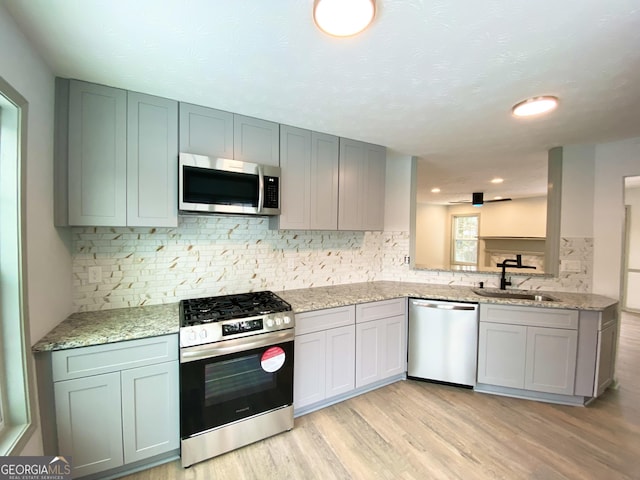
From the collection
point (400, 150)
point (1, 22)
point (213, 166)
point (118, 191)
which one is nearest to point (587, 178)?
point (400, 150)

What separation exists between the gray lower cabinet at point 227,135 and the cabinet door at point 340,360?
5.14ft

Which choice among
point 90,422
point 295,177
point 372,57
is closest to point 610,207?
point 372,57

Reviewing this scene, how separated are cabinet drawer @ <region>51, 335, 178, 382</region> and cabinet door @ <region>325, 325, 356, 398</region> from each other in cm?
118

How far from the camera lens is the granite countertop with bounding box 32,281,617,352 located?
1.48 meters

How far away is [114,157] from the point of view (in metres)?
1.74

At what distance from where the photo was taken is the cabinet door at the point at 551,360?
229cm

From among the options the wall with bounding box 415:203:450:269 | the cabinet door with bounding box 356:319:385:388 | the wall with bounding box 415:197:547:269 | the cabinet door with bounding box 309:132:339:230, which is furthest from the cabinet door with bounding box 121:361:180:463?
the wall with bounding box 415:203:450:269

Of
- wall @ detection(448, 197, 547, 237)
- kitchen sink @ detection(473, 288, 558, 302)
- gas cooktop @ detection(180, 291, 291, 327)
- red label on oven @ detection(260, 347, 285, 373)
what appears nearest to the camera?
gas cooktop @ detection(180, 291, 291, 327)

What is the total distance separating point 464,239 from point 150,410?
859cm

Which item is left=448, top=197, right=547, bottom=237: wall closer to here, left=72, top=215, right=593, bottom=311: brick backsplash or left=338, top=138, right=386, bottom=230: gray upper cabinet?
left=72, top=215, right=593, bottom=311: brick backsplash


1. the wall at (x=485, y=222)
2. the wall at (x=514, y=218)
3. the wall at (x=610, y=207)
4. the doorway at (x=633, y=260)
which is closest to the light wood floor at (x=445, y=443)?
the wall at (x=610, y=207)

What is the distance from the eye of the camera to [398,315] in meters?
2.63

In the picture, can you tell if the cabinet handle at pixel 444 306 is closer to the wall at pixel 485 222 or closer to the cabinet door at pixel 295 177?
the cabinet door at pixel 295 177

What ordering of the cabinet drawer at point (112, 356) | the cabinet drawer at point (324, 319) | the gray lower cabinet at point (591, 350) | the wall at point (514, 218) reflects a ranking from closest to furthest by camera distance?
the cabinet drawer at point (112, 356) < the cabinet drawer at point (324, 319) < the gray lower cabinet at point (591, 350) < the wall at point (514, 218)
